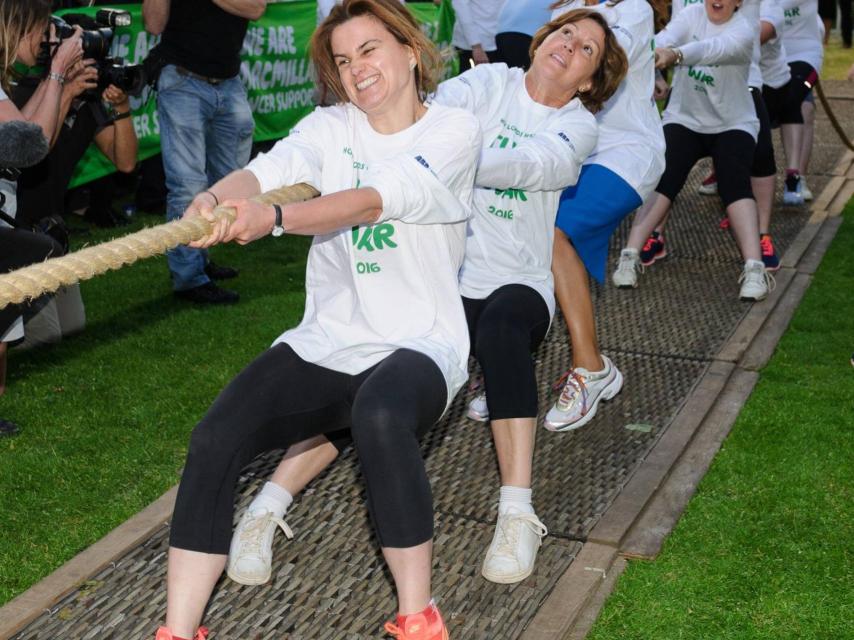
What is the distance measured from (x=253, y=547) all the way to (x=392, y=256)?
1.10 meters

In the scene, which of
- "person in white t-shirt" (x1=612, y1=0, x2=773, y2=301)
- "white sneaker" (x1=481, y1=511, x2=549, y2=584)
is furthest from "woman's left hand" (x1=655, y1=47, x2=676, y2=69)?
"white sneaker" (x1=481, y1=511, x2=549, y2=584)

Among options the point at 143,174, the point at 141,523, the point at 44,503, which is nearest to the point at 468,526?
the point at 141,523

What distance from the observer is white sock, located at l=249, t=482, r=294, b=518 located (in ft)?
12.5

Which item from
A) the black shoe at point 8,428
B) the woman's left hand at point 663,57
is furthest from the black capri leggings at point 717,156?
the black shoe at point 8,428

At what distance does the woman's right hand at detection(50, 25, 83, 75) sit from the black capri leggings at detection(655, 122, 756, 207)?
336cm

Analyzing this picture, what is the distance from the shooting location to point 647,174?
5223 mm

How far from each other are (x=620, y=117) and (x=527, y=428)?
6.67 ft

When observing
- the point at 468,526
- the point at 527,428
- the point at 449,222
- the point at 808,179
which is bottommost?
the point at 808,179

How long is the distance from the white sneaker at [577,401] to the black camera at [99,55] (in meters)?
2.61

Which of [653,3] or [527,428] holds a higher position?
[653,3]

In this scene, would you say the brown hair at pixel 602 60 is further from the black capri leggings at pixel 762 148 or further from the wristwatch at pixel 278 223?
the black capri leggings at pixel 762 148

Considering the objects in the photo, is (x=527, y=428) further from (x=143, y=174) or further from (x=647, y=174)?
(x=143, y=174)

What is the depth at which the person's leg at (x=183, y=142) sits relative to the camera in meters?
6.53

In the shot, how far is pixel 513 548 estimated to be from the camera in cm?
372
